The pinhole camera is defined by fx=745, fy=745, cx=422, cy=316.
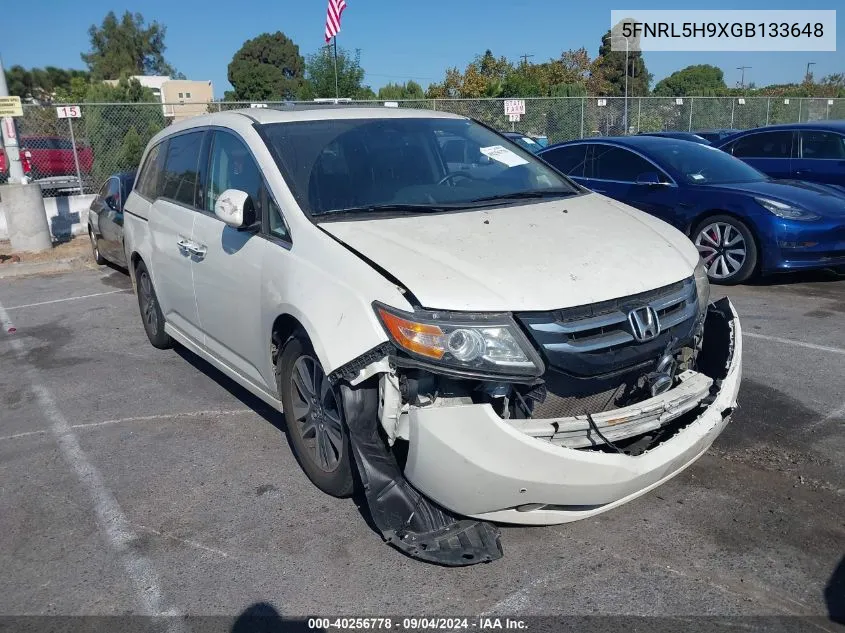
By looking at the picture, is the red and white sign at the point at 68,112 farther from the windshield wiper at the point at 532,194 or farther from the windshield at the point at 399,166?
the windshield wiper at the point at 532,194

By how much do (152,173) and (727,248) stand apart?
18.8 feet

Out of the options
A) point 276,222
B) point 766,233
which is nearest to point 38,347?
point 276,222

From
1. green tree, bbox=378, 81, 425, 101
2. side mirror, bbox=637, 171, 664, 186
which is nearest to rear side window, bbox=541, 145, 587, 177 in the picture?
side mirror, bbox=637, 171, 664, 186

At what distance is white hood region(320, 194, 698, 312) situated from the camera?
9.59 feet

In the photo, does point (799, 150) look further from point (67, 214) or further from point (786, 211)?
point (67, 214)

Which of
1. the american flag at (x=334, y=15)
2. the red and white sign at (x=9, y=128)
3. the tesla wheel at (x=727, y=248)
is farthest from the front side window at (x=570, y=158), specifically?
the american flag at (x=334, y=15)

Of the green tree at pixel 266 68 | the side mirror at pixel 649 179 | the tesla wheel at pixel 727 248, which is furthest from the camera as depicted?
the green tree at pixel 266 68

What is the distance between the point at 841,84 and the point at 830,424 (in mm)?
65410

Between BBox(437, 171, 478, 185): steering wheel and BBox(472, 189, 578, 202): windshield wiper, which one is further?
BBox(437, 171, 478, 185): steering wheel

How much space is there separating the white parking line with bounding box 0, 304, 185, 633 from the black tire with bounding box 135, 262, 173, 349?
94 centimetres

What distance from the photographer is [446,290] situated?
115 inches

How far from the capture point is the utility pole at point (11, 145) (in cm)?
1071

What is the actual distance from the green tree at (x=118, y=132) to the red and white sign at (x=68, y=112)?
37.4 inches

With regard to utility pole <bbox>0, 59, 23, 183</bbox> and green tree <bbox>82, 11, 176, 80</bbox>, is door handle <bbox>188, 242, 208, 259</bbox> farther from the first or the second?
A: green tree <bbox>82, 11, 176, 80</bbox>
